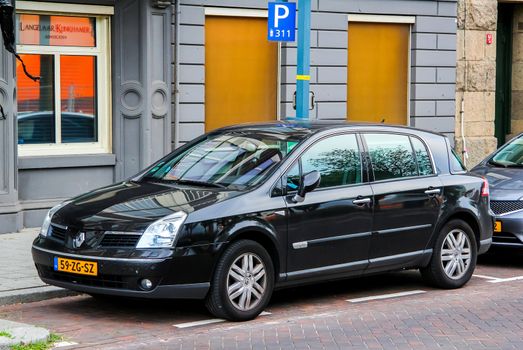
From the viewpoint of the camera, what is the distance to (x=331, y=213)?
9094 mm

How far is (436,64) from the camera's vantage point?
18969 mm

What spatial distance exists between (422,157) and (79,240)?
142 inches

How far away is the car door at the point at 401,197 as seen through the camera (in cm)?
956

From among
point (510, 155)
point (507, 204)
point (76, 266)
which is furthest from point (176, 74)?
point (76, 266)

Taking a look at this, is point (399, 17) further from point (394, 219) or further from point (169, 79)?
point (394, 219)

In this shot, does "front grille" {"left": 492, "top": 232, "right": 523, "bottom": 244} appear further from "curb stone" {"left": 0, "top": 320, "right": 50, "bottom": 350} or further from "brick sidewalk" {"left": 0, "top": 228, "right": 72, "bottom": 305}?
"curb stone" {"left": 0, "top": 320, "right": 50, "bottom": 350}

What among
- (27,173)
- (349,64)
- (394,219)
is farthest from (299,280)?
(349,64)

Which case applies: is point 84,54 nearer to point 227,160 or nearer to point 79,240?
point 227,160

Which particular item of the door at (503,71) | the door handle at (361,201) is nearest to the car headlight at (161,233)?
the door handle at (361,201)

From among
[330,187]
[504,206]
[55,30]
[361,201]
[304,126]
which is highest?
[55,30]

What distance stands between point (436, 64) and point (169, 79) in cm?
576

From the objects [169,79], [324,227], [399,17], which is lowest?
[324,227]

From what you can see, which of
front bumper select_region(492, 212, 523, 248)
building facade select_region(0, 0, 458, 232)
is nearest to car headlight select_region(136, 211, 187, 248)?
front bumper select_region(492, 212, 523, 248)

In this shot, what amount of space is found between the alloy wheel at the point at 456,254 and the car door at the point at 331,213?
1164mm
